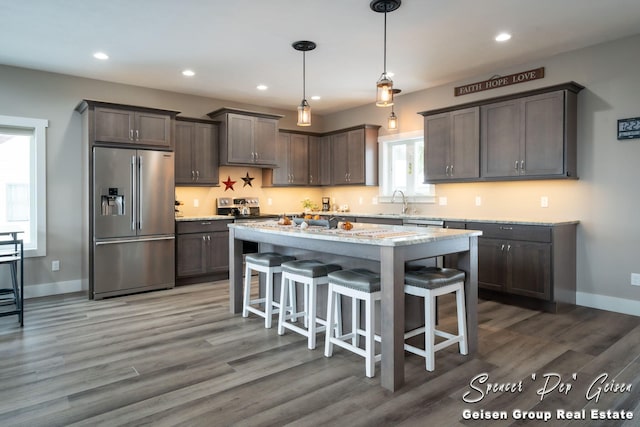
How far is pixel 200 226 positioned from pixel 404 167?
10.6 ft

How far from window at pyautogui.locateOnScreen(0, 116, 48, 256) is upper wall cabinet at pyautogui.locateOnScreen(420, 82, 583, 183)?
Result: 194 inches

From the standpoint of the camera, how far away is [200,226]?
5.63 m

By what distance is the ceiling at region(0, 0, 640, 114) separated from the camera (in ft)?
11.0

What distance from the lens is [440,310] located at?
4.19 metres

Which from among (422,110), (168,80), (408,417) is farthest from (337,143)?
(408,417)

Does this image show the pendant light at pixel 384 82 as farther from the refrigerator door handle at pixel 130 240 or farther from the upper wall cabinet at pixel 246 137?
the refrigerator door handle at pixel 130 240

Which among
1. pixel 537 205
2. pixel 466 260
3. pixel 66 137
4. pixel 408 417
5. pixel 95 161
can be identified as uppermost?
pixel 66 137

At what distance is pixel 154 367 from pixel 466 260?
2409 mm

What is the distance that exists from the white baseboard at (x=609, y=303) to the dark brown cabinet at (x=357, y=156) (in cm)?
332

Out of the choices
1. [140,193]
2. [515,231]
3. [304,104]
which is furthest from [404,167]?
[140,193]

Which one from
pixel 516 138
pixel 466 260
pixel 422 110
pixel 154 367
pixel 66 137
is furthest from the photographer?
pixel 422 110

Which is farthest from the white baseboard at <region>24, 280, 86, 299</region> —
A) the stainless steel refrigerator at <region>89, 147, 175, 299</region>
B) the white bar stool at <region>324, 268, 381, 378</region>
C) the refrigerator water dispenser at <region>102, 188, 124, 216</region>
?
the white bar stool at <region>324, 268, 381, 378</region>

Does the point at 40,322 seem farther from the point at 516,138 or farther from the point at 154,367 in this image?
the point at 516,138

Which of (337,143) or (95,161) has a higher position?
(337,143)
